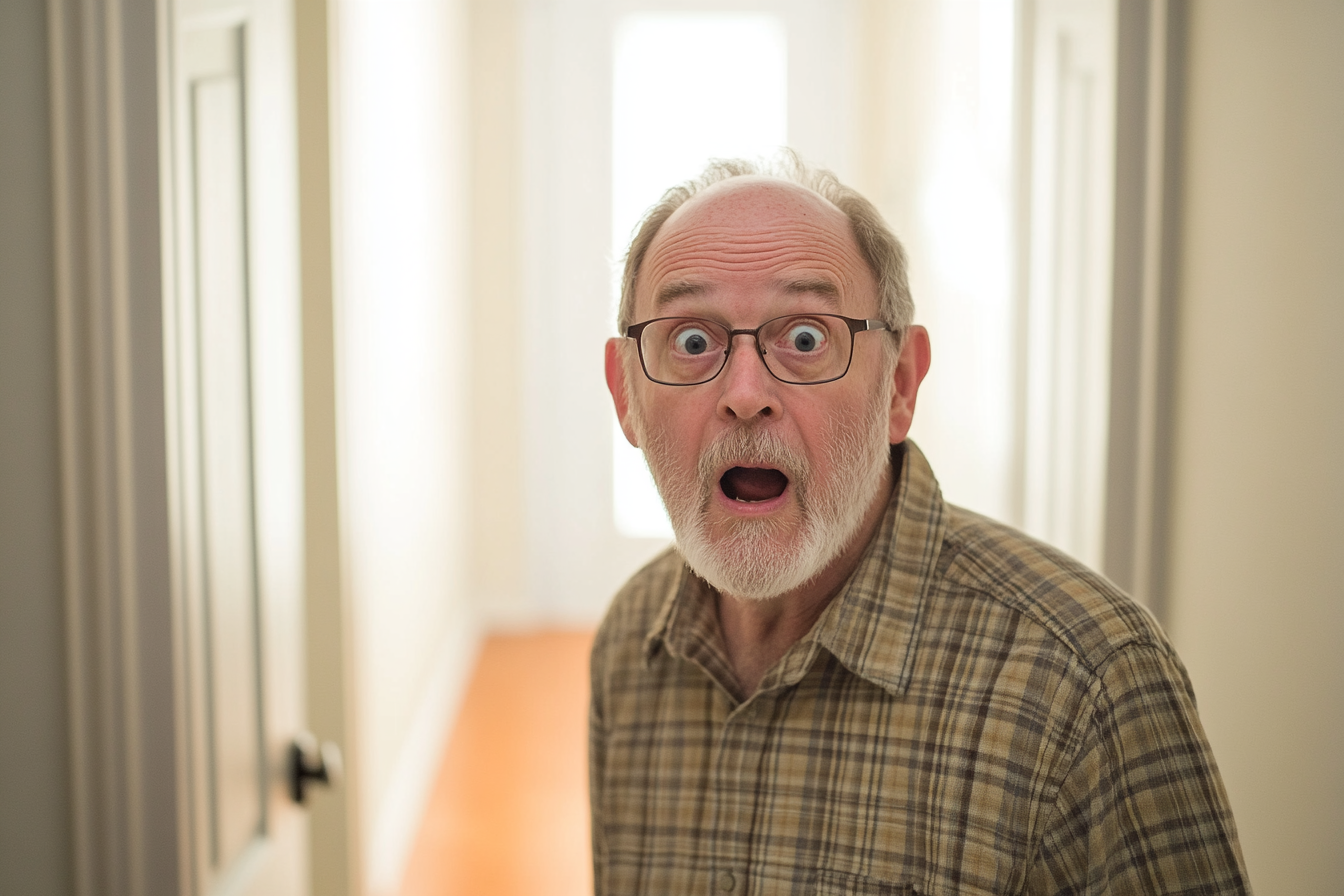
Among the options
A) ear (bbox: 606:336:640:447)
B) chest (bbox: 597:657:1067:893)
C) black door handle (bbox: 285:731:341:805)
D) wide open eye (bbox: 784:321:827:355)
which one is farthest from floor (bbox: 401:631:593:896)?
wide open eye (bbox: 784:321:827:355)

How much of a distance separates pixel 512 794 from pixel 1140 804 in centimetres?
273

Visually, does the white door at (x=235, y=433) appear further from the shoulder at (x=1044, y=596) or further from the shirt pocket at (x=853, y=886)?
the shoulder at (x=1044, y=596)

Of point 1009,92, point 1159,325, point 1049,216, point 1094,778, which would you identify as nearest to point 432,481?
point 1009,92

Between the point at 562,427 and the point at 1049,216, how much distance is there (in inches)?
148

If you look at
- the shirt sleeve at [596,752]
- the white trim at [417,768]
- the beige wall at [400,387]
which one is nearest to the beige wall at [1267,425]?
the shirt sleeve at [596,752]

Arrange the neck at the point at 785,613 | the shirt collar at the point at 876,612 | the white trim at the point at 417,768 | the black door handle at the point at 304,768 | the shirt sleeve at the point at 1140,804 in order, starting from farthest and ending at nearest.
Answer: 1. the white trim at the point at 417,768
2. the black door handle at the point at 304,768
3. the neck at the point at 785,613
4. the shirt collar at the point at 876,612
5. the shirt sleeve at the point at 1140,804

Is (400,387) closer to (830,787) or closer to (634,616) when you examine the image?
(634,616)

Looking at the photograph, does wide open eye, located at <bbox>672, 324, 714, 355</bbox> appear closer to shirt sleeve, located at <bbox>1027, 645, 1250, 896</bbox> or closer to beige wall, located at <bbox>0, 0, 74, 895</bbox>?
shirt sleeve, located at <bbox>1027, 645, 1250, 896</bbox>

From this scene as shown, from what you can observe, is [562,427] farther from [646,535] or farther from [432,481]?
[432,481]

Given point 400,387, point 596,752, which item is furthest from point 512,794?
point 596,752

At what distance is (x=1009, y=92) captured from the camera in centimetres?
233

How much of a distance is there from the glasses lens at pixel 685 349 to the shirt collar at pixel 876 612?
0.79 ft

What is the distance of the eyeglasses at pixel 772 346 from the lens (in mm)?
994

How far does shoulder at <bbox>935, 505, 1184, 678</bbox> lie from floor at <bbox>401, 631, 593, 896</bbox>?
1986 mm
